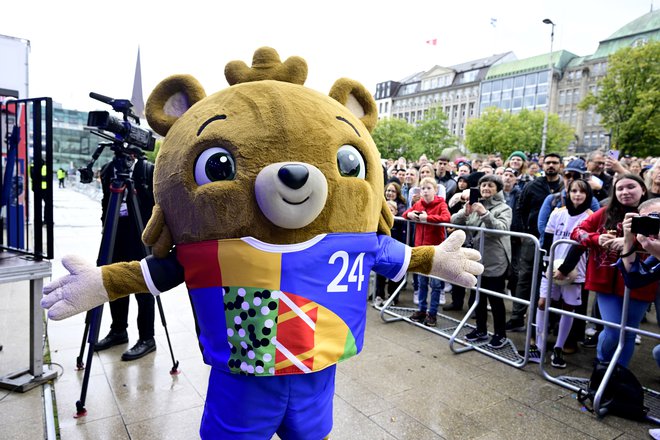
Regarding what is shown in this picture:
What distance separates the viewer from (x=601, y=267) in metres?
3.93

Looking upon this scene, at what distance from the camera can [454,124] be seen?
260ft

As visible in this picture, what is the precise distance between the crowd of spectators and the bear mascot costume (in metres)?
2.63

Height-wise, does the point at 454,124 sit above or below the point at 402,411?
above

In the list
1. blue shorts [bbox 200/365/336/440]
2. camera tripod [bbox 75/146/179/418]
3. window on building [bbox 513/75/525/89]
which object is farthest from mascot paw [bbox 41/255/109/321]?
window on building [bbox 513/75/525/89]

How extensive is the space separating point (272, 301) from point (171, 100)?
3.83 ft

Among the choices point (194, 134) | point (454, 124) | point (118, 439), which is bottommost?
point (118, 439)

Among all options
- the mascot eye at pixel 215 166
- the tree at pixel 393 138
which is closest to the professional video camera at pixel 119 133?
the mascot eye at pixel 215 166

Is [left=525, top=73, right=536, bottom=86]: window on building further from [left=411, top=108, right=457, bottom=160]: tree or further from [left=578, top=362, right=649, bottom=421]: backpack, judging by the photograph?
[left=578, top=362, right=649, bottom=421]: backpack

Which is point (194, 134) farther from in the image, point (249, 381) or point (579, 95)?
point (579, 95)


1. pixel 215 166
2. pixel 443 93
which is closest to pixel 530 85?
pixel 443 93

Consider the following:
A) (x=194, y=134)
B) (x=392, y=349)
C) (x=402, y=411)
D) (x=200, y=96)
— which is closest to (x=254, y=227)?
(x=194, y=134)

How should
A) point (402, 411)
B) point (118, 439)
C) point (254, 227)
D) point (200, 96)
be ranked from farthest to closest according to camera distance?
point (402, 411) → point (118, 439) → point (200, 96) → point (254, 227)

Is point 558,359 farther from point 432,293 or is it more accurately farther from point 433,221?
point 433,221

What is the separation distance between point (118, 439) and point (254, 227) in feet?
6.97
